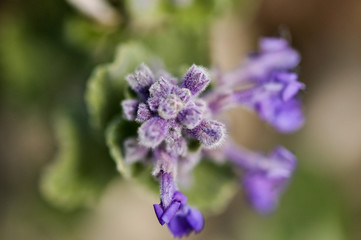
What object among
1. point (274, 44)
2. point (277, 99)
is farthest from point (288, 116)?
point (274, 44)

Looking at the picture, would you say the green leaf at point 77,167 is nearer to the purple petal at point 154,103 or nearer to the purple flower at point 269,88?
the purple flower at point 269,88

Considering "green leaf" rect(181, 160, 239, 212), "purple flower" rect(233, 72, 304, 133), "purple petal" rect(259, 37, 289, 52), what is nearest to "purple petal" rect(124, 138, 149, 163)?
"purple flower" rect(233, 72, 304, 133)

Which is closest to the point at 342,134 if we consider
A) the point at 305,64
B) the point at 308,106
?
the point at 308,106

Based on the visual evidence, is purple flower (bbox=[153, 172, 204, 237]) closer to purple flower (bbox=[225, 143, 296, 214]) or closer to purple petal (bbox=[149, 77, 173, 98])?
purple petal (bbox=[149, 77, 173, 98])

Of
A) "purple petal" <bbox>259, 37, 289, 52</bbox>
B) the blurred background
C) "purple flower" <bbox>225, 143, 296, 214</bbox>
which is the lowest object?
"purple flower" <bbox>225, 143, 296, 214</bbox>

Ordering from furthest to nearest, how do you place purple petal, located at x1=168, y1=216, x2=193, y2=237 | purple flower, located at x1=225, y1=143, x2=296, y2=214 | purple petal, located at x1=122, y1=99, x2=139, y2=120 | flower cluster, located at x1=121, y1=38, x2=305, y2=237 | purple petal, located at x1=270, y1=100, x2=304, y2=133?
purple flower, located at x1=225, y1=143, x2=296, y2=214 < purple petal, located at x1=270, y1=100, x2=304, y2=133 < purple petal, located at x1=122, y1=99, x2=139, y2=120 < purple petal, located at x1=168, y1=216, x2=193, y2=237 < flower cluster, located at x1=121, y1=38, x2=305, y2=237

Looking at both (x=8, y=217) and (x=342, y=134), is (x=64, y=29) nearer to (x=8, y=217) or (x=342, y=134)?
(x=8, y=217)
